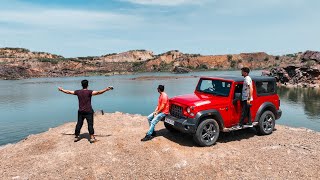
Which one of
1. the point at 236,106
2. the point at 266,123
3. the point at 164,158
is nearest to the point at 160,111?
the point at 164,158

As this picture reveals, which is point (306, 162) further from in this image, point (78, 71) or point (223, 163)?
point (78, 71)

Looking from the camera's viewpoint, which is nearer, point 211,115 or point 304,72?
point 211,115

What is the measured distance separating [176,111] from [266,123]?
14.3ft

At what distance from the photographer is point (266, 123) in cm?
1347

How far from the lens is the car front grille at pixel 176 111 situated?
1188 centimetres

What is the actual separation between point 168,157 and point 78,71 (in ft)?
461

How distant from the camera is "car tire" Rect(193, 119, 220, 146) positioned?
37.3 ft

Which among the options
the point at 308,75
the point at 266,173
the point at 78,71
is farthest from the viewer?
the point at 78,71

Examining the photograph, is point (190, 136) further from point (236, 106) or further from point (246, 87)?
point (246, 87)

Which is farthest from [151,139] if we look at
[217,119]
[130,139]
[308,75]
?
[308,75]

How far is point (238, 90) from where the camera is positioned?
1243 centimetres

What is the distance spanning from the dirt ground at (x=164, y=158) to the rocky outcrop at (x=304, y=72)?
191 ft

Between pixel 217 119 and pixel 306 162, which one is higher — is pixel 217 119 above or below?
above

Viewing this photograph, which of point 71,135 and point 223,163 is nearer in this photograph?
point 223,163
